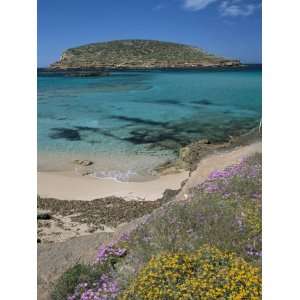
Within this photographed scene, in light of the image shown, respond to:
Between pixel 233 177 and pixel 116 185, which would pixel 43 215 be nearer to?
pixel 116 185

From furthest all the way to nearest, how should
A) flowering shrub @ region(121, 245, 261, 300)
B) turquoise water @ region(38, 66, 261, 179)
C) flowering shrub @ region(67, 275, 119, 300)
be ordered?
turquoise water @ region(38, 66, 261, 179), flowering shrub @ region(67, 275, 119, 300), flowering shrub @ region(121, 245, 261, 300)

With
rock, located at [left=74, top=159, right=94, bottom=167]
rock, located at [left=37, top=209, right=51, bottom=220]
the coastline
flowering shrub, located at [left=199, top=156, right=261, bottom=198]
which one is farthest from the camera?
rock, located at [left=74, top=159, right=94, bottom=167]

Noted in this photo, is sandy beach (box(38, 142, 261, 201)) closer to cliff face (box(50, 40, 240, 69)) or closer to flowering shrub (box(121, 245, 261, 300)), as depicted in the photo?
cliff face (box(50, 40, 240, 69))

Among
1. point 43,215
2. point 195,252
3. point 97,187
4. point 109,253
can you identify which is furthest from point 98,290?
point 97,187

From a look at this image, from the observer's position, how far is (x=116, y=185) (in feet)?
31.8

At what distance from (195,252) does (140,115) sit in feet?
40.3

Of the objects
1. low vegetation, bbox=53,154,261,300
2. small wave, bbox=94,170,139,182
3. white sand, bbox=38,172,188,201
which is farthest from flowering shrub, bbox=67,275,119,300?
small wave, bbox=94,170,139,182

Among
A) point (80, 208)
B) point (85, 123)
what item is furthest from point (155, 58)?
point (85, 123)

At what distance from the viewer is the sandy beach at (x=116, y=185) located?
7965 mm

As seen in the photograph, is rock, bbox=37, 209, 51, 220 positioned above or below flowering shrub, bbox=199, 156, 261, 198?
below

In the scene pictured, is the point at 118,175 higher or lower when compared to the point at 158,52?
lower

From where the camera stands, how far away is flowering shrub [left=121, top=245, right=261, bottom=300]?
345 cm
